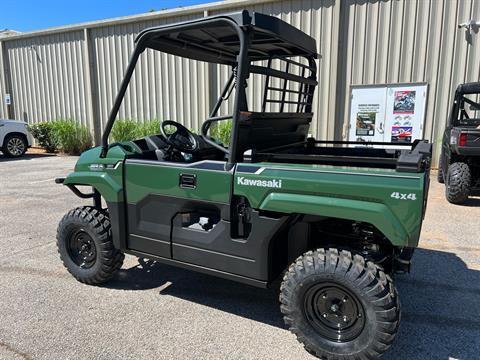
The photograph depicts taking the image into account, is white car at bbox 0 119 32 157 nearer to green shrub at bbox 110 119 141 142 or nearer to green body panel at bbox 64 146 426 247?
green shrub at bbox 110 119 141 142

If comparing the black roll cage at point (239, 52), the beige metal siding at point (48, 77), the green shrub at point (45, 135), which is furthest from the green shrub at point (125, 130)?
the black roll cage at point (239, 52)

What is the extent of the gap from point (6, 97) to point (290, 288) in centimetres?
1766

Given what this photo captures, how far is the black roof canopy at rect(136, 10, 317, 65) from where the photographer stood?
2.71 metres

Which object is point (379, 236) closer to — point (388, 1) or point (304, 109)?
point (304, 109)

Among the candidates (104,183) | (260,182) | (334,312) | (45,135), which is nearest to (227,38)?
(260,182)

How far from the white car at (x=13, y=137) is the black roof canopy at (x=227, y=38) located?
10944 millimetres

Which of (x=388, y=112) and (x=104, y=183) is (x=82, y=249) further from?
(x=388, y=112)

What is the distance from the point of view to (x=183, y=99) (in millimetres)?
12617

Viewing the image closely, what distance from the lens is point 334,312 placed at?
258cm

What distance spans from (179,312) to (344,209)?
160 centimetres

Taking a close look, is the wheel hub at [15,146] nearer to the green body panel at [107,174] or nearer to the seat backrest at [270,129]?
the green body panel at [107,174]

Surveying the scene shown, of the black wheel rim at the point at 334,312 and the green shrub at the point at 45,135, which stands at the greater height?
the green shrub at the point at 45,135

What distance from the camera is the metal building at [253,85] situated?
29.7 feet

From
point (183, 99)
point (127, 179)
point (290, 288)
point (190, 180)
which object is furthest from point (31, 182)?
point (290, 288)
